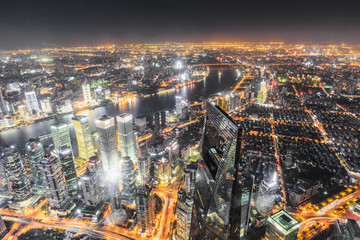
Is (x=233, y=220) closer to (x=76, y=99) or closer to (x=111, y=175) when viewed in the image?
(x=111, y=175)

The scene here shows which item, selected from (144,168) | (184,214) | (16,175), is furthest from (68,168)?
(184,214)

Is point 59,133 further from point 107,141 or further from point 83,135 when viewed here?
point 107,141

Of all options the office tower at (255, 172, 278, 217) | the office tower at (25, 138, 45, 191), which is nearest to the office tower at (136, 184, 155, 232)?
the office tower at (255, 172, 278, 217)

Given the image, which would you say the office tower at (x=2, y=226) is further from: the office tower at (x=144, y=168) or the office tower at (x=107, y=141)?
the office tower at (x=144, y=168)

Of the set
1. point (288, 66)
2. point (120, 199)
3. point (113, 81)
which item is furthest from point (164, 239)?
point (288, 66)

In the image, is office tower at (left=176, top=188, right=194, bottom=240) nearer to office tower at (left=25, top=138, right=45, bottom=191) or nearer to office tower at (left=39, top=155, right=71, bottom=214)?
office tower at (left=39, top=155, right=71, bottom=214)
